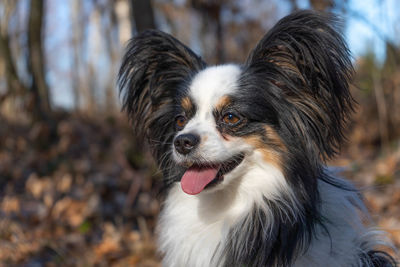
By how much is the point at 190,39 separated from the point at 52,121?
301 inches

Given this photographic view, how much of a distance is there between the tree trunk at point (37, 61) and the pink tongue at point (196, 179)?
588cm

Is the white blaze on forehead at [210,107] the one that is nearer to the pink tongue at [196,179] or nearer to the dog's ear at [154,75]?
the pink tongue at [196,179]

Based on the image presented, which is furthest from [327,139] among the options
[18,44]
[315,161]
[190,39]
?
[18,44]

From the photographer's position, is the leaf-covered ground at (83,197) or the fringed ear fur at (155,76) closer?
the fringed ear fur at (155,76)

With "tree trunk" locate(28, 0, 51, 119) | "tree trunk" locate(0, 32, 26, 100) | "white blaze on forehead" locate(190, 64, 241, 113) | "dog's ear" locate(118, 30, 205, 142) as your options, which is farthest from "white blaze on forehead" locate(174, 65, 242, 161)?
"tree trunk" locate(0, 32, 26, 100)

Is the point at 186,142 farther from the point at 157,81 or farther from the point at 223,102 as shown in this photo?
the point at 157,81

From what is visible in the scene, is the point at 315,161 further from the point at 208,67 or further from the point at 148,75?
the point at 148,75

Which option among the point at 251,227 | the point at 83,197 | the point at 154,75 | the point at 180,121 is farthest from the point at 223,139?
the point at 83,197

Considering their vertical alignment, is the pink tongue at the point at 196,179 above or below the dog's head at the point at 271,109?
below

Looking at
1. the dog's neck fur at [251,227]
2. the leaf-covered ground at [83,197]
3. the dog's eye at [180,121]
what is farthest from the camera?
the leaf-covered ground at [83,197]

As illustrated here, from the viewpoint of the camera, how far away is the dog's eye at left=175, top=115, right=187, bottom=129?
2.84m

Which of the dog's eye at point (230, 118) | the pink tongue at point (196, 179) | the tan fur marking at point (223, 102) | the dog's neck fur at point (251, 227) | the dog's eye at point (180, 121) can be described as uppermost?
the tan fur marking at point (223, 102)

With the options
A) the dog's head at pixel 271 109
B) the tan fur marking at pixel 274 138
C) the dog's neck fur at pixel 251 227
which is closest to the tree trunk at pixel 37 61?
the dog's head at pixel 271 109

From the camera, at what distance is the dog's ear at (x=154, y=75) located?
9.88ft
